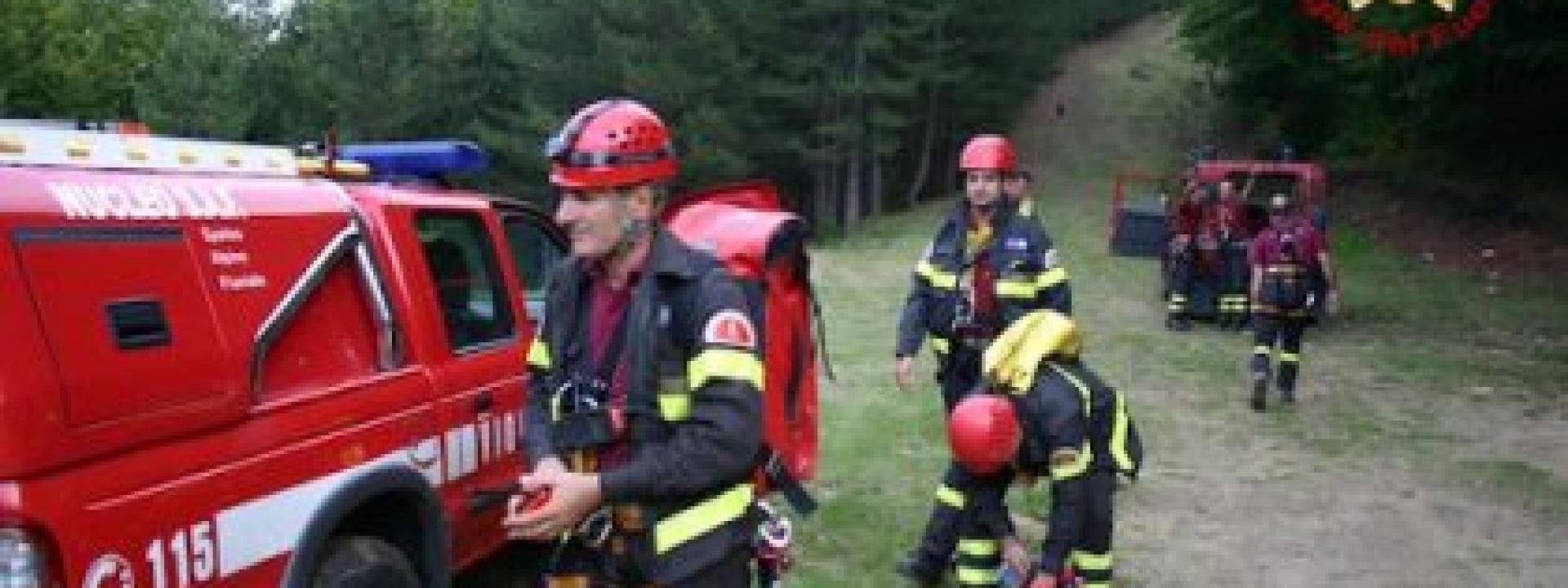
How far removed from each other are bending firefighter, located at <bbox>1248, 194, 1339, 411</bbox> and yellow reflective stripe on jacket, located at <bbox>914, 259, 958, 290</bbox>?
208 inches

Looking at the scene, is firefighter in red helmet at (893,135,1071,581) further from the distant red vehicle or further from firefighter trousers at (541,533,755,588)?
the distant red vehicle

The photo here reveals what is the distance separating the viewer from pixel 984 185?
21.6 feet

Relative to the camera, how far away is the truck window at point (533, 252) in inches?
239

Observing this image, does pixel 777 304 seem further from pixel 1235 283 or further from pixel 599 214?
pixel 1235 283

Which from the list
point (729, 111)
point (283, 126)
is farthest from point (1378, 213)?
point (283, 126)

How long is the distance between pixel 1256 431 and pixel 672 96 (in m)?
24.9

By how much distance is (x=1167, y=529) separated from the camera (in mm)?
7738

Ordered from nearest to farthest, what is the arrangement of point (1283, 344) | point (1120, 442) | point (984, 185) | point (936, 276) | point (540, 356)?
point (540, 356) → point (1120, 442) → point (984, 185) → point (936, 276) → point (1283, 344)

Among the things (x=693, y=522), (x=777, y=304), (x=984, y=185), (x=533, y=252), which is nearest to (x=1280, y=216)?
(x=984, y=185)

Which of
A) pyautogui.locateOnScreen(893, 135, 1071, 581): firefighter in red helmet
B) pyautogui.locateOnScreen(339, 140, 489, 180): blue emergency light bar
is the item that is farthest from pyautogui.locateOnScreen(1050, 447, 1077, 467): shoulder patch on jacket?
pyautogui.locateOnScreen(339, 140, 489, 180): blue emergency light bar

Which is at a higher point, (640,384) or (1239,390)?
(640,384)

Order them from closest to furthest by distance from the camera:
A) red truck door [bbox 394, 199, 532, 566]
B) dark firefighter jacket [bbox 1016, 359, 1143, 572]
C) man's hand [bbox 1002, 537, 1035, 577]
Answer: dark firefighter jacket [bbox 1016, 359, 1143, 572]
red truck door [bbox 394, 199, 532, 566]
man's hand [bbox 1002, 537, 1035, 577]

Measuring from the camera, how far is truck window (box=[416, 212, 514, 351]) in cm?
518

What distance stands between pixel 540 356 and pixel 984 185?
11.4 feet
